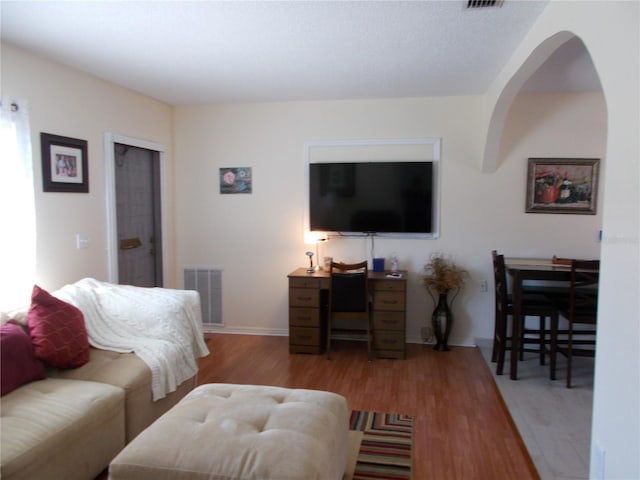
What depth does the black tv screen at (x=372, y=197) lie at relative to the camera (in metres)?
4.38

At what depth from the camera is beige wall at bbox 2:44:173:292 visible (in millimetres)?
3020

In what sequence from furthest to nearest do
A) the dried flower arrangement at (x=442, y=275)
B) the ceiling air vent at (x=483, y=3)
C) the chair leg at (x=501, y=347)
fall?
1. the dried flower arrangement at (x=442, y=275)
2. the chair leg at (x=501, y=347)
3. the ceiling air vent at (x=483, y=3)

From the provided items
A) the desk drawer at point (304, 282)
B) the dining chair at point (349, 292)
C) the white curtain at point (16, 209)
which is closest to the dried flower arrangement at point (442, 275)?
the dining chair at point (349, 292)

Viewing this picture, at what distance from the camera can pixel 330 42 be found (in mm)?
2881

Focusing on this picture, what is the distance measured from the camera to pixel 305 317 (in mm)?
4191

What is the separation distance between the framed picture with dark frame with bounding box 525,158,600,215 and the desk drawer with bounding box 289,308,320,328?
2373 mm

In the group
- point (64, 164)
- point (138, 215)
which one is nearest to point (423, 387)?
point (138, 215)

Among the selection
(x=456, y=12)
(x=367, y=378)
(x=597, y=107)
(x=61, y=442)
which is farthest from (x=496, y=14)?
(x=61, y=442)

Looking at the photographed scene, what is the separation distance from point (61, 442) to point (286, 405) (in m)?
1.01

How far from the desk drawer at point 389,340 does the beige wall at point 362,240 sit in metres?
0.51

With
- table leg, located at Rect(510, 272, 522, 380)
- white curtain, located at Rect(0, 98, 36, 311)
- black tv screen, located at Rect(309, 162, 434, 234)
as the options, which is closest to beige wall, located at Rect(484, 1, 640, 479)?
table leg, located at Rect(510, 272, 522, 380)

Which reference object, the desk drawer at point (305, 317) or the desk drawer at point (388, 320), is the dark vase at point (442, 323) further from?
the desk drawer at point (305, 317)

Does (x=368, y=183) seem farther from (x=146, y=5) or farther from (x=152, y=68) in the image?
(x=146, y=5)

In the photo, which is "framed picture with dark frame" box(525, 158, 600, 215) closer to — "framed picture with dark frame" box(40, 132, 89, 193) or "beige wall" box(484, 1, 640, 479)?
"beige wall" box(484, 1, 640, 479)
